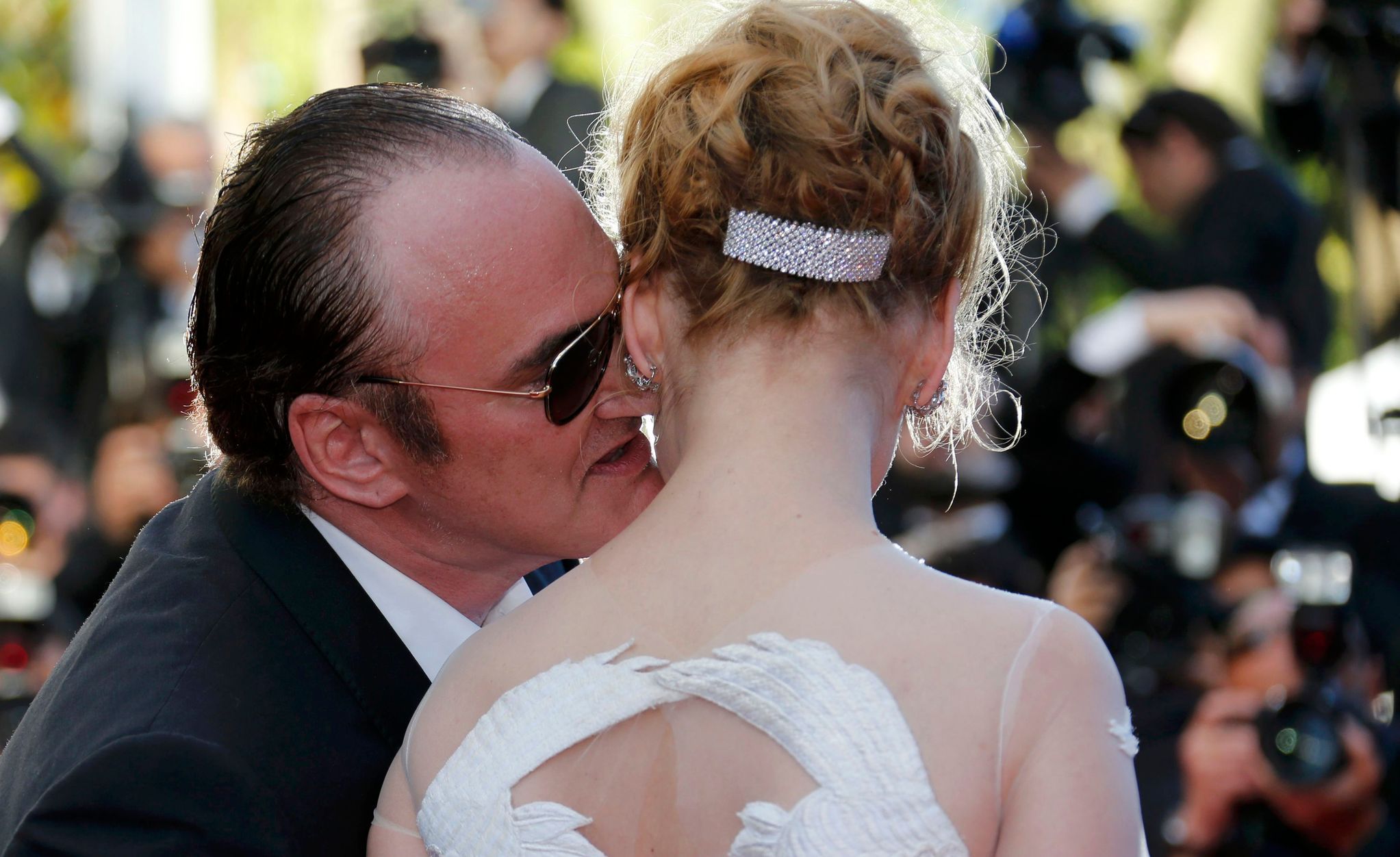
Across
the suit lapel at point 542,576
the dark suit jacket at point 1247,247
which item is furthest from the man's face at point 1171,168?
the suit lapel at point 542,576

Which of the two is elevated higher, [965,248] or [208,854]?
[965,248]

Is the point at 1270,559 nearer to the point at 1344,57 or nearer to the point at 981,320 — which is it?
the point at 1344,57

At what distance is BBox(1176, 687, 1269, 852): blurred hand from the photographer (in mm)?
4148

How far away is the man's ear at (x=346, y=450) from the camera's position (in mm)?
2465

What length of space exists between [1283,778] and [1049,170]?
9.30ft

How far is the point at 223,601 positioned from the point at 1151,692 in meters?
3.32

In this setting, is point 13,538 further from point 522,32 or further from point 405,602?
point 405,602

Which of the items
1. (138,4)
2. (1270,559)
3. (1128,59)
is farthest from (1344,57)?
(138,4)

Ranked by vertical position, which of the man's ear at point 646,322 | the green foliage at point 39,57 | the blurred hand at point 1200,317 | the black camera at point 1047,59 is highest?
the man's ear at point 646,322

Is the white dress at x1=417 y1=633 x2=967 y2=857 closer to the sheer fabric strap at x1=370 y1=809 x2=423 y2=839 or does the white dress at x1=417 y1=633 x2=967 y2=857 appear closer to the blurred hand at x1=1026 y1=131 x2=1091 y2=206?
the sheer fabric strap at x1=370 y1=809 x2=423 y2=839

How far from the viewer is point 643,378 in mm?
1919

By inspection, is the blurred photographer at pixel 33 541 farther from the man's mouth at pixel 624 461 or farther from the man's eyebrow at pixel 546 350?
the man's eyebrow at pixel 546 350

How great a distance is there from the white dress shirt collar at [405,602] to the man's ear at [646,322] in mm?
785

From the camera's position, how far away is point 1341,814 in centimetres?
407
